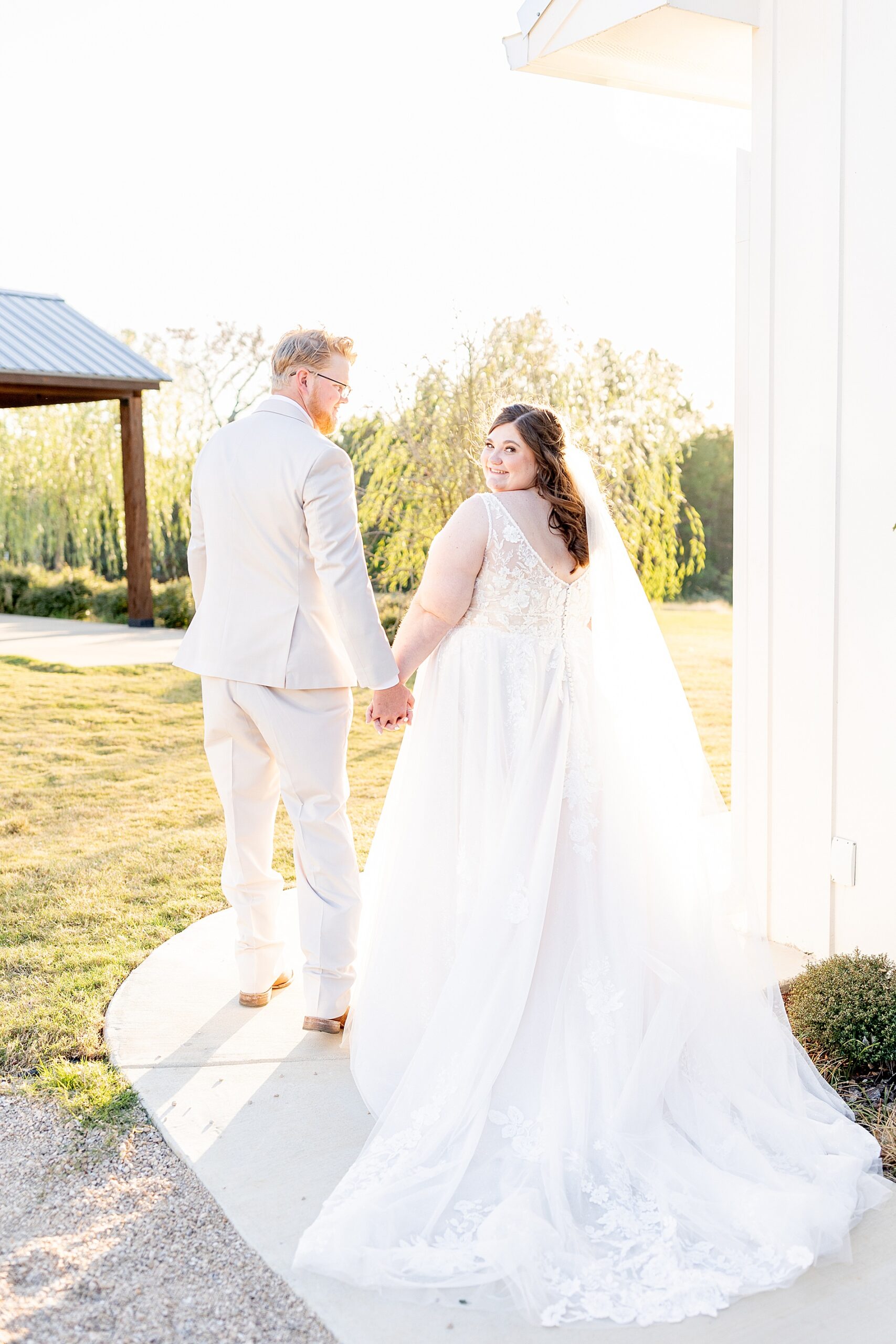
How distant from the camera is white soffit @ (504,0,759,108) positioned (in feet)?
11.6

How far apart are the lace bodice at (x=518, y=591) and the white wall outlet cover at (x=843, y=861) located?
1.25 m

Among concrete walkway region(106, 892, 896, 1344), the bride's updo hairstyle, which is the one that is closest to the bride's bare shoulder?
the bride's updo hairstyle

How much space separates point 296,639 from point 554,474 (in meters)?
0.81

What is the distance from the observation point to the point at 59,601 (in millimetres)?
13805

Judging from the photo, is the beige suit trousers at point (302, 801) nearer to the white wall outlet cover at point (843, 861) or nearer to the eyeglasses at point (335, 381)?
the eyeglasses at point (335, 381)

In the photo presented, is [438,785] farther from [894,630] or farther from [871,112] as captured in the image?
[871,112]

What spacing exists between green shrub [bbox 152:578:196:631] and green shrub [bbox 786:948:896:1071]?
9.77 metres

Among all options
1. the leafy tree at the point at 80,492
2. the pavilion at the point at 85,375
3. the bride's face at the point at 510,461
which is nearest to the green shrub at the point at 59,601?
the pavilion at the point at 85,375

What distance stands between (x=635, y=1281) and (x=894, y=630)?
201 cm

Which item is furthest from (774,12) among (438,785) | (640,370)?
(640,370)

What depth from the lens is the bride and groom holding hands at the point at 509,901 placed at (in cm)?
214

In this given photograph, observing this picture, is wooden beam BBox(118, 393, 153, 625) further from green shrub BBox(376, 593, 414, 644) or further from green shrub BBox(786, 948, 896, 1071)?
green shrub BBox(786, 948, 896, 1071)

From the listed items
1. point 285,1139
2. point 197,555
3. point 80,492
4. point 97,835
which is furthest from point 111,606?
point 285,1139

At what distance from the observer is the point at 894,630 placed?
10.8 ft
